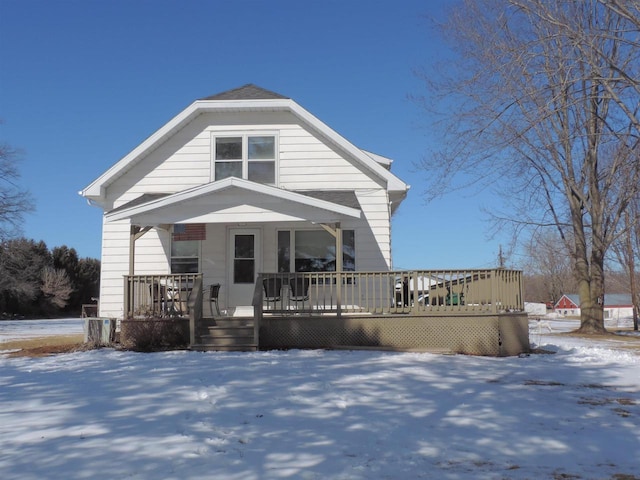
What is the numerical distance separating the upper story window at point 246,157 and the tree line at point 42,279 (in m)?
26.2

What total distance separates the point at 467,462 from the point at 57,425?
3.79 metres

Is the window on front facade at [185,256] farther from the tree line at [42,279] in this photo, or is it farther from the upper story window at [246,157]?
the tree line at [42,279]

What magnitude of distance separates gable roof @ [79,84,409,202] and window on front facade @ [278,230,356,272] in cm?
167

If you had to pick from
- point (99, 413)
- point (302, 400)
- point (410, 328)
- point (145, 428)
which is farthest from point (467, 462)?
point (410, 328)

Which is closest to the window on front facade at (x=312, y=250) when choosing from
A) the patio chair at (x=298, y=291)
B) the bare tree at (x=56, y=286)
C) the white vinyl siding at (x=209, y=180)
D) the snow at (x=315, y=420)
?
the white vinyl siding at (x=209, y=180)

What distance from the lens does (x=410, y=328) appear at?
11227 millimetres

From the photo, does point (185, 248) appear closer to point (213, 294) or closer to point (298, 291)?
point (213, 294)

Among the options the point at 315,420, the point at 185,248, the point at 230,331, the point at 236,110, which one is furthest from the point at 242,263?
the point at 315,420

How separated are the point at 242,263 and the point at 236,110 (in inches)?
150

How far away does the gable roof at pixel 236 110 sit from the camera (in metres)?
13.9

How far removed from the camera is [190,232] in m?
14.1

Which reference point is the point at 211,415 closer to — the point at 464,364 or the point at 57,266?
the point at 464,364

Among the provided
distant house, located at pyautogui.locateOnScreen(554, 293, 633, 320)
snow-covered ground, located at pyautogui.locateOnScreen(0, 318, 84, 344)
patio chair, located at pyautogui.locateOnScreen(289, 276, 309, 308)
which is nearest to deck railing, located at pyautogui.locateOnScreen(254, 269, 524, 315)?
patio chair, located at pyautogui.locateOnScreen(289, 276, 309, 308)

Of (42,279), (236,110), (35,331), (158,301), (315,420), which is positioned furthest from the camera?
(42,279)
